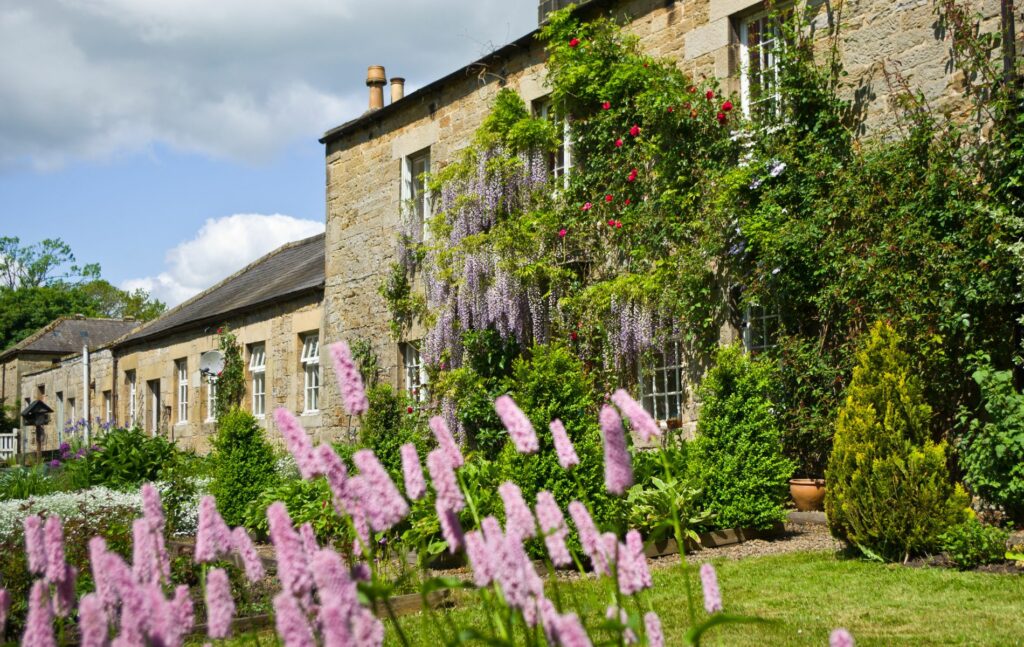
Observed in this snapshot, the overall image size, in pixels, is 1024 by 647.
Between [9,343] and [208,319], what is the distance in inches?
1368

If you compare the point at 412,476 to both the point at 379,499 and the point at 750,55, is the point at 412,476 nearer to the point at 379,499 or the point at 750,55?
the point at 379,499

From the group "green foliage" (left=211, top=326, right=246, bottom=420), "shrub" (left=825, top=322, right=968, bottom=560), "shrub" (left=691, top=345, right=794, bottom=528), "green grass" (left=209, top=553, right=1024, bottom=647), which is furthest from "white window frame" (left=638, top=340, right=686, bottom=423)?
"green foliage" (left=211, top=326, right=246, bottom=420)

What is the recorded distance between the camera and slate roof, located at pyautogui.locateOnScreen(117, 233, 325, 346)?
56.2 ft

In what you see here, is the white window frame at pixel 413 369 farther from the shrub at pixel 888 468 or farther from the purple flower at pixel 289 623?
the purple flower at pixel 289 623

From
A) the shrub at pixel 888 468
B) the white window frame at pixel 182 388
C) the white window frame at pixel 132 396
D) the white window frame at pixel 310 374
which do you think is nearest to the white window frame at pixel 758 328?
the shrub at pixel 888 468

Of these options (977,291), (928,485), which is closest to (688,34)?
(977,291)

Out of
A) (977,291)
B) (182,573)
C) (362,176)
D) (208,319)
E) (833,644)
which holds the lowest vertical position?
(182,573)

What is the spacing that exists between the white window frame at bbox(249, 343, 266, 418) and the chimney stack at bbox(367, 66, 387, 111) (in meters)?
4.84

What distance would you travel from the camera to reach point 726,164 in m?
9.47

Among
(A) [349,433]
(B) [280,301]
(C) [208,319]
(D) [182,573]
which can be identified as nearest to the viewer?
(D) [182,573]

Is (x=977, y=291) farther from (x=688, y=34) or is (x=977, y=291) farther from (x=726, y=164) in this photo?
(x=688, y=34)

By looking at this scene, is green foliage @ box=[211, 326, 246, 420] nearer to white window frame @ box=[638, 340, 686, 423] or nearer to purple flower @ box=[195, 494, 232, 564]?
white window frame @ box=[638, 340, 686, 423]

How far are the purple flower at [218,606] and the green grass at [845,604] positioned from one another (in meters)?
2.61

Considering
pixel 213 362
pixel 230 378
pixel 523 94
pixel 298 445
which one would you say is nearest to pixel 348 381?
pixel 298 445
